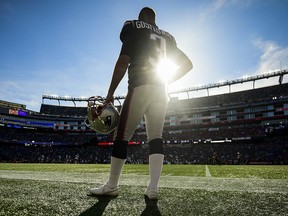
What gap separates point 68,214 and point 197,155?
1841 inches

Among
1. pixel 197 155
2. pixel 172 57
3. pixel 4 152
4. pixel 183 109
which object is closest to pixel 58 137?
pixel 4 152

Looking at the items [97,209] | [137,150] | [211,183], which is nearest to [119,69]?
[97,209]

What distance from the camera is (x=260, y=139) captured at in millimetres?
45656

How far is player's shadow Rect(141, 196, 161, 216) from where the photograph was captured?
176 centimetres

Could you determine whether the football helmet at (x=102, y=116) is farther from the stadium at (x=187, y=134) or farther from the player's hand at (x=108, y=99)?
the stadium at (x=187, y=134)

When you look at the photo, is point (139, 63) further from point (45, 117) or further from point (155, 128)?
point (45, 117)

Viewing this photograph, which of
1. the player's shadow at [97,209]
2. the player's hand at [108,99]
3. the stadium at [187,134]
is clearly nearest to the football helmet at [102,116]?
the player's hand at [108,99]

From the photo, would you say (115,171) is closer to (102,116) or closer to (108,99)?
(102,116)

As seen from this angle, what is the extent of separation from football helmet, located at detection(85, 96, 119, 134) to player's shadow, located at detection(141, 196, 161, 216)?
995 mm

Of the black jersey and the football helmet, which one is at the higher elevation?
the black jersey

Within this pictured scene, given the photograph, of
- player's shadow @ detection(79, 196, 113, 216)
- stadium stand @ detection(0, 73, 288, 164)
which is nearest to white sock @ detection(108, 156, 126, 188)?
player's shadow @ detection(79, 196, 113, 216)

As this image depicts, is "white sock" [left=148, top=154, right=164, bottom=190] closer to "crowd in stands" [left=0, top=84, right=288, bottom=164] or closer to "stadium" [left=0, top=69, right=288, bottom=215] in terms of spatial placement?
"stadium" [left=0, top=69, right=288, bottom=215]

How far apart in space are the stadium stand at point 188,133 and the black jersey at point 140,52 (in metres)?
38.7

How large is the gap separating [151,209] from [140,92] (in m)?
→ 1.29
